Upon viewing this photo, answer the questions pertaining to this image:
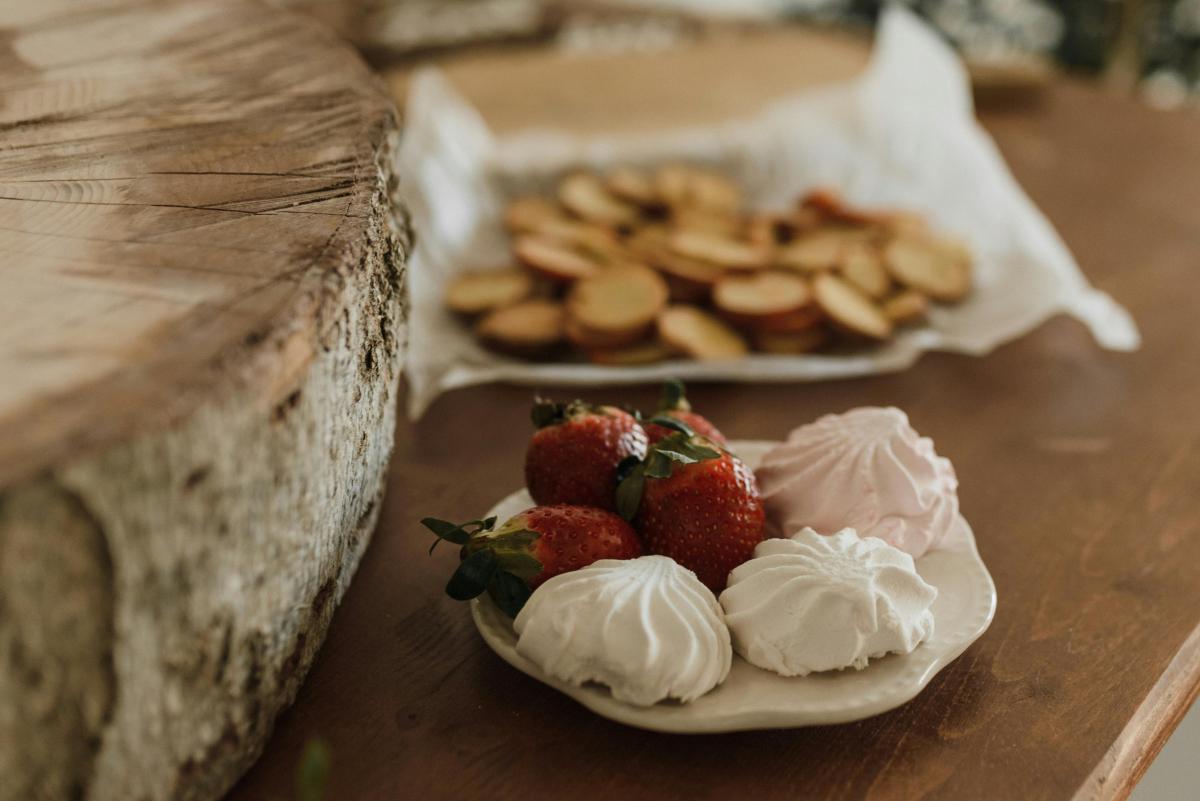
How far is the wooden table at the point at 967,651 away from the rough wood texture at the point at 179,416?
52 mm

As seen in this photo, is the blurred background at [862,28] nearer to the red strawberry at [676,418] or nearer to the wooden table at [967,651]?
the wooden table at [967,651]

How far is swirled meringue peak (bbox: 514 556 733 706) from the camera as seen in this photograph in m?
0.57

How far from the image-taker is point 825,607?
597 millimetres

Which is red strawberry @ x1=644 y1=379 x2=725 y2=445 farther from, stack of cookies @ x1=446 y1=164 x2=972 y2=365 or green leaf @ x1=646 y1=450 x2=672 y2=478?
stack of cookies @ x1=446 y1=164 x2=972 y2=365

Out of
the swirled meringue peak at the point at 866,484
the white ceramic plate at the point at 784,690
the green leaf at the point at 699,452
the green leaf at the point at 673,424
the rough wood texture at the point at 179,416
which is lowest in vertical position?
the white ceramic plate at the point at 784,690

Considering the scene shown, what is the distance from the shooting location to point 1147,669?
0.69 metres

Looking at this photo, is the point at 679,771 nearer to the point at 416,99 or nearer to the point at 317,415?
the point at 317,415

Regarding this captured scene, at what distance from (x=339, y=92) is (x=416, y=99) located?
56 centimetres

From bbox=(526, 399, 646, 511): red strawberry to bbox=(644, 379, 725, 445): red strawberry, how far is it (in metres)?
0.01

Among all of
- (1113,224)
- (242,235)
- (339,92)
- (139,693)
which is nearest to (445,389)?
(339,92)

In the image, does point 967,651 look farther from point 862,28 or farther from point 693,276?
point 862,28

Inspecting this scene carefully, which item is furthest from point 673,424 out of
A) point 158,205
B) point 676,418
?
point 158,205

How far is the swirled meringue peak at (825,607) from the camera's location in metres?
0.59

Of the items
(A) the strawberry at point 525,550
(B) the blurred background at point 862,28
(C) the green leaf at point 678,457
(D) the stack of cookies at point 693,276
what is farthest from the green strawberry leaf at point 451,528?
(B) the blurred background at point 862,28
